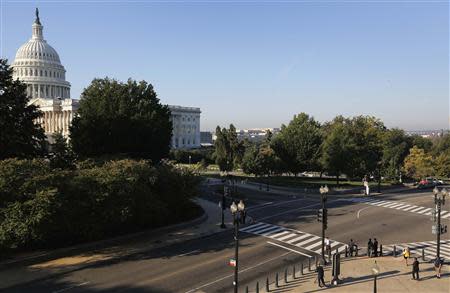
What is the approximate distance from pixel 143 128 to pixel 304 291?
31.5m

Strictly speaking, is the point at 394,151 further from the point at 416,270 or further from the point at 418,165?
the point at 416,270

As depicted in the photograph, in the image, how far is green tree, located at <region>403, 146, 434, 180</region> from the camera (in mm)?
85044

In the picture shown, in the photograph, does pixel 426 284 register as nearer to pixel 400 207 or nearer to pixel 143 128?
pixel 400 207

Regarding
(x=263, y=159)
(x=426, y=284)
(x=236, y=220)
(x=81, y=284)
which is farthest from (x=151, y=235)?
(x=263, y=159)

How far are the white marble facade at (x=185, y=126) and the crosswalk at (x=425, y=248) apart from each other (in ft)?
499

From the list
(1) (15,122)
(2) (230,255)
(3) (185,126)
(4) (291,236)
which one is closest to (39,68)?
(3) (185,126)

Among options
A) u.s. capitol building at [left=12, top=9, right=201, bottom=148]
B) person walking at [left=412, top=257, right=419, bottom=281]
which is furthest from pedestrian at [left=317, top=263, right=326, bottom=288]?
u.s. capitol building at [left=12, top=9, right=201, bottom=148]

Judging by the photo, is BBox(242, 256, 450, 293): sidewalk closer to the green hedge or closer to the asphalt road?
the asphalt road

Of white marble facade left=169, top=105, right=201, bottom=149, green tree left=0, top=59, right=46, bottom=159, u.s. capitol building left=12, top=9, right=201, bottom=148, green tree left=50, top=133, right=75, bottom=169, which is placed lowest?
green tree left=50, top=133, right=75, bottom=169

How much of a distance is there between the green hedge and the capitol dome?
141m

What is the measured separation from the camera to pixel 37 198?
2702cm

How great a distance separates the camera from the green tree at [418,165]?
85.0 m

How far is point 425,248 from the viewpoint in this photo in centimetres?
3259

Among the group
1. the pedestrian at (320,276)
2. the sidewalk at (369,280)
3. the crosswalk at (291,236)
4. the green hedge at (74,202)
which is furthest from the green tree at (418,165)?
the pedestrian at (320,276)
